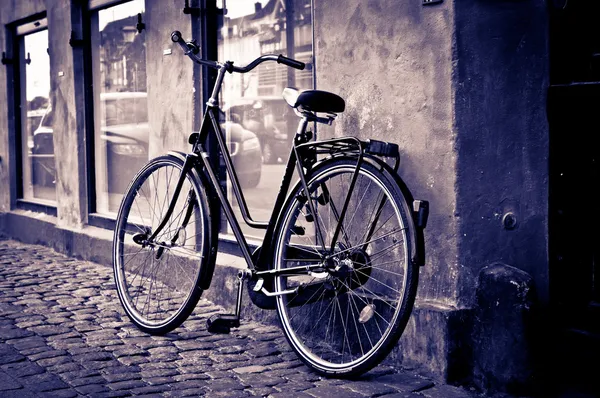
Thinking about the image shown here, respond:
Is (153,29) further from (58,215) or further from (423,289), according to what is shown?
(423,289)

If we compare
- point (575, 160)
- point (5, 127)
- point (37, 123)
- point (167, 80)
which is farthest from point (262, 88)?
point (5, 127)

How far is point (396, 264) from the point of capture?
185 inches

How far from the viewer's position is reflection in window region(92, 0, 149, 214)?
7.99 metres

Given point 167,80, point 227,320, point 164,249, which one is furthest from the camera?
point 167,80

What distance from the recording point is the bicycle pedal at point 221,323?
476cm

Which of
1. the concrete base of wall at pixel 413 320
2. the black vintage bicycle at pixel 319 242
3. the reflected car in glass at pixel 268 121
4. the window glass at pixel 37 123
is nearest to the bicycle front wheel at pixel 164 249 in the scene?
the black vintage bicycle at pixel 319 242

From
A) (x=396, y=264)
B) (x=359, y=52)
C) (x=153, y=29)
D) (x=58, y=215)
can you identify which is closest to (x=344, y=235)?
(x=396, y=264)

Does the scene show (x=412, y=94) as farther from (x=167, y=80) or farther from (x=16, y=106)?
(x=16, y=106)

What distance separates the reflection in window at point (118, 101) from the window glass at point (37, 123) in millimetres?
1532

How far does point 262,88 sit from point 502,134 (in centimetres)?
242

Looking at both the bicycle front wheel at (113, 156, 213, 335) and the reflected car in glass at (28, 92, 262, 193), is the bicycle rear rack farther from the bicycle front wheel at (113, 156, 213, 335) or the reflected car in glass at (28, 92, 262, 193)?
the reflected car in glass at (28, 92, 262, 193)

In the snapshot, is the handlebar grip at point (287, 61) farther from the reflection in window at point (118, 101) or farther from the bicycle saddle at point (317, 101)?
the reflection in window at point (118, 101)

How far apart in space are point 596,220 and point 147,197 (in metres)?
3.39

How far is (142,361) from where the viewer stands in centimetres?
468
